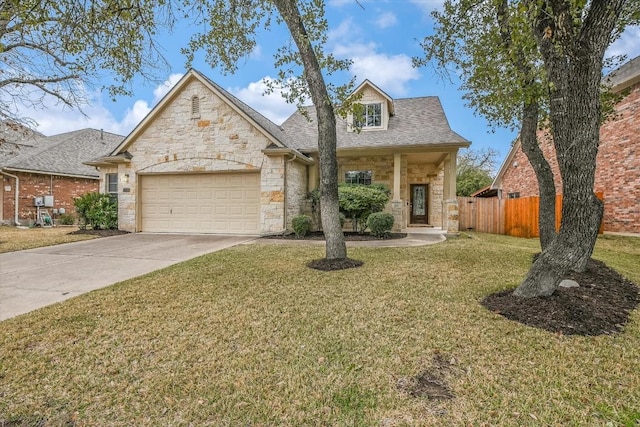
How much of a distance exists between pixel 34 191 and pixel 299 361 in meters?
20.6

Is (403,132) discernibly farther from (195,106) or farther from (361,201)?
(195,106)

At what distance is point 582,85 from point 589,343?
273cm

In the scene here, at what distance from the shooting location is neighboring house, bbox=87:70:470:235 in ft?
36.9

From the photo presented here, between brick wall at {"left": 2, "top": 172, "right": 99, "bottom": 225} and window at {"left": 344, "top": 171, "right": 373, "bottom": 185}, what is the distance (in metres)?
15.9

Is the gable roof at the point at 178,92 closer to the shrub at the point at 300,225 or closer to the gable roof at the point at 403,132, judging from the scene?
the gable roof at the point at 403,132

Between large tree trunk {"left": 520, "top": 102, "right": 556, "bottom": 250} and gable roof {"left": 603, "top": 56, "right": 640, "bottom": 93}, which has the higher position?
gable roof {"left": 603, "top": 56, "right": 640, "bottom": 93}

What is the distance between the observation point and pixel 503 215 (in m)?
14.7

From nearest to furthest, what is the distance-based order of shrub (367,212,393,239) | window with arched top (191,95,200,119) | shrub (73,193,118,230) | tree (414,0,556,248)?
tree (414,0,556,248), shrub (367,212,393,239), window with arched top (191,95,200,119), shrub (73,193,118,230)

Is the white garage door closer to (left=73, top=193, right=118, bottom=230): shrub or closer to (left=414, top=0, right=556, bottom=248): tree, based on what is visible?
(left=73, top=193, right=118, bottom=230): shrub

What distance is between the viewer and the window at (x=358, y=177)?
1341cm

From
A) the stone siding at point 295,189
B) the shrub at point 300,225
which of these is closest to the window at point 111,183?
the stone siding at point 295,189

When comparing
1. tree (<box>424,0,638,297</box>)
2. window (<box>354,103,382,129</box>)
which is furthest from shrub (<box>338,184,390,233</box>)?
tree (<box>424,0,638,297</box>)

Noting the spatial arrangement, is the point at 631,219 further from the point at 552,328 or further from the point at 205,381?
the point at 205,381

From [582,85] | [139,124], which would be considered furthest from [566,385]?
[139,124]
